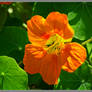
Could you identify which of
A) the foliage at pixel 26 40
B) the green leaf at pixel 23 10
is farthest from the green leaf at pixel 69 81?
the green leaf at pixel 23 10

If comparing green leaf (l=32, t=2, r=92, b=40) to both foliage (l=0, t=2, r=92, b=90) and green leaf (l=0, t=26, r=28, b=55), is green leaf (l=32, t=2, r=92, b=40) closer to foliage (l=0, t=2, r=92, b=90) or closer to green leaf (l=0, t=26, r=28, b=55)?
foliage (l=0, t=2, r=92, b=90)

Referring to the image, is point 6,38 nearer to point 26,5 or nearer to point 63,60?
point 26,5

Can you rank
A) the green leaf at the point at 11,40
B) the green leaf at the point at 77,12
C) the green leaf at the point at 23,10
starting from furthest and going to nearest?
the green leaf at the point at 23,10 < the green leaf at the point at 11,40 < the green leaf at the point at 77,12

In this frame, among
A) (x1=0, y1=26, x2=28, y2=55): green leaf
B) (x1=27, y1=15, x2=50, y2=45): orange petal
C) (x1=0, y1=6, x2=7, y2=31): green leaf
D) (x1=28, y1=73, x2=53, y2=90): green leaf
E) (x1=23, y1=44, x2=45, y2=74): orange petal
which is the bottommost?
(x1=28, y1=73, x2=53, y2=90): green leaf

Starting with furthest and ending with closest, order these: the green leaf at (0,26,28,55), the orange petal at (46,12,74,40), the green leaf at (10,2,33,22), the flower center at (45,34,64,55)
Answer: the green leaf at (10,2,33,22)
the green leaf at (0,26,28,55)
the flower center at (45,34,64,55)
the orange petal at (46,12,74,40)

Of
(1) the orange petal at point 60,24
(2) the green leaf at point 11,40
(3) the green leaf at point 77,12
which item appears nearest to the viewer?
(1) the orange petal at point 60,24

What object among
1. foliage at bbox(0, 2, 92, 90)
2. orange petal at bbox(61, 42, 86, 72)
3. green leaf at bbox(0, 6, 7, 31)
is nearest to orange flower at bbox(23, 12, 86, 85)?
orange petal at bbox(61, 42, 86, 72)

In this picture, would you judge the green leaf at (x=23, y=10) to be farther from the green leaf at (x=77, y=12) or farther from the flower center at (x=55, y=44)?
the flower center at (x=55, y=44)
